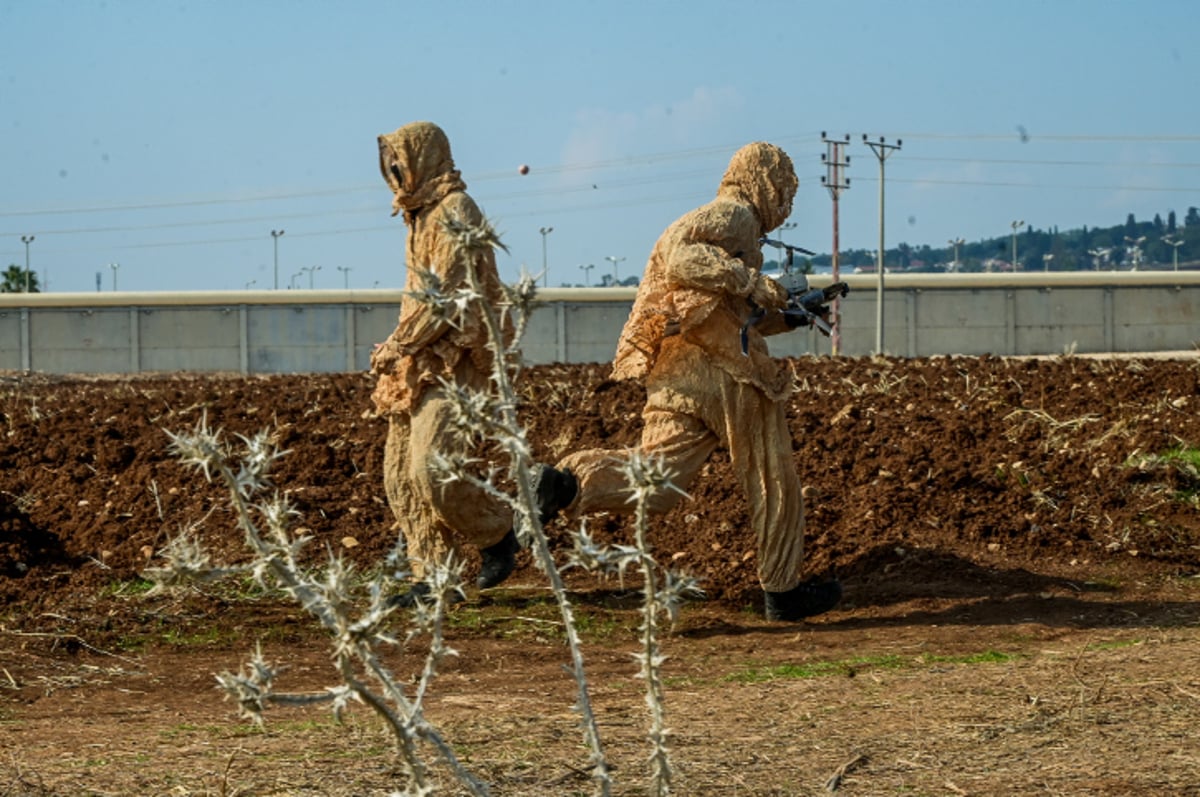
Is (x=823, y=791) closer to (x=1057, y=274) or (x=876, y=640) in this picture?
(x=876, y=640)

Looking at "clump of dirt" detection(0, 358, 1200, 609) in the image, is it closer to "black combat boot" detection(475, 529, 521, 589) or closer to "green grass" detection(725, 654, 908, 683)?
"black combat boot" detection(475, 529, 521, 589)

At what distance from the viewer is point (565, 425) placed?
10227 mm

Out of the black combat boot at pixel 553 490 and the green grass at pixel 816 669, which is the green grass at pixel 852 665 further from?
the black combat boot at pixel 553 490

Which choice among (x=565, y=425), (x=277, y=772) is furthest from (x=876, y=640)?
(x=565, y=425)

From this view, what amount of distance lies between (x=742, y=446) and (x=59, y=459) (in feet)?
16.9

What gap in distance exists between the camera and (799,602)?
271 inches

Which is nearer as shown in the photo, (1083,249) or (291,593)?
(291,593)

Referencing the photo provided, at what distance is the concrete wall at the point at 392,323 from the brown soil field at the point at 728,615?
26.9 metres

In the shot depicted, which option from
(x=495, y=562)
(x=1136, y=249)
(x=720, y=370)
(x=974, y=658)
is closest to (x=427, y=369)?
(x=495, y=562)

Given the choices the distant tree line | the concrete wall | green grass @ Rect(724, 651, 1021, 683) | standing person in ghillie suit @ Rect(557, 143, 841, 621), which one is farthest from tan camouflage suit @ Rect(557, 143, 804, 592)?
the distant tree line

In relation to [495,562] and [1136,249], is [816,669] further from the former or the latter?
[1136,249]

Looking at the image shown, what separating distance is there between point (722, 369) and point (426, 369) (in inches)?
47.8

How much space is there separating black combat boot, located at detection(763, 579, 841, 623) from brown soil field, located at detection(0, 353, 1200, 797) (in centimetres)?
10

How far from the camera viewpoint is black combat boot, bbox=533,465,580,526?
6305 millimetres
